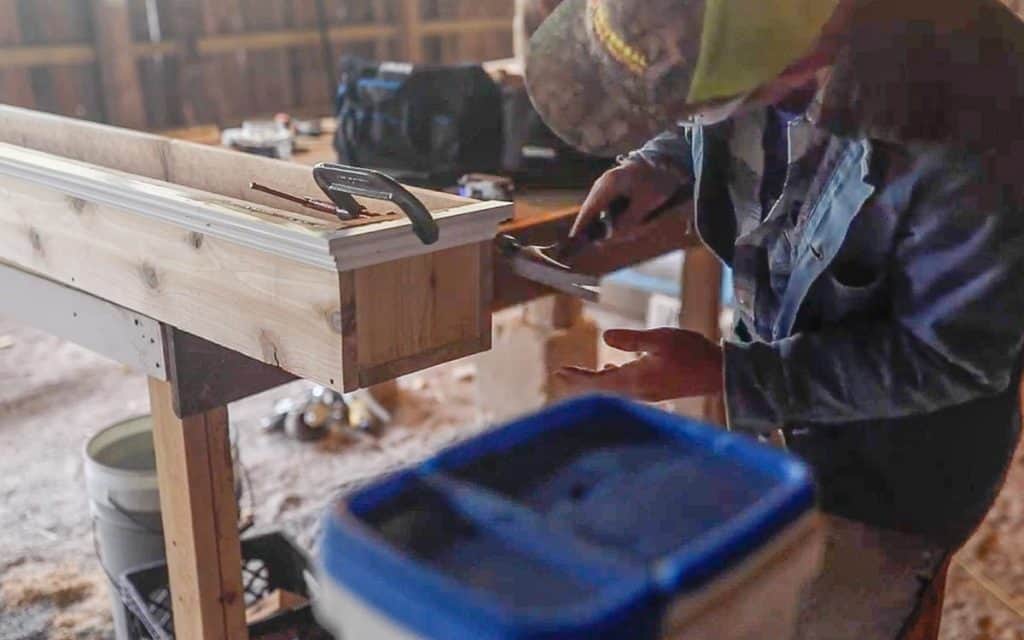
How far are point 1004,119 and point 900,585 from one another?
1.49ft

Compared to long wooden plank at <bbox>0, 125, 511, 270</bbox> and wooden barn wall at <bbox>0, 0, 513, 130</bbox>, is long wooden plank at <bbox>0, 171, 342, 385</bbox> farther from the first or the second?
wooden barn wall at <bbox>0, 0, 513, 130</bbox>

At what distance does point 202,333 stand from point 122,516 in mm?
698

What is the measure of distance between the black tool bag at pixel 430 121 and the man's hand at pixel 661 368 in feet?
2.71

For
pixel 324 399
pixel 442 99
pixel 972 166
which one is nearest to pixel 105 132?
pixel 442 99

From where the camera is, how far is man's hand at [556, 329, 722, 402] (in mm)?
944

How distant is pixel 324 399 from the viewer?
2770mm

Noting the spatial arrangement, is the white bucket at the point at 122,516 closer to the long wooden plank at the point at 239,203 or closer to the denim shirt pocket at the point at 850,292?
the long wooden plank at the point at 239,203

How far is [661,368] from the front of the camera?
0.96 metres

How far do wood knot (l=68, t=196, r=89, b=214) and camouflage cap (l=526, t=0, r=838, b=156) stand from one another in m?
0.64

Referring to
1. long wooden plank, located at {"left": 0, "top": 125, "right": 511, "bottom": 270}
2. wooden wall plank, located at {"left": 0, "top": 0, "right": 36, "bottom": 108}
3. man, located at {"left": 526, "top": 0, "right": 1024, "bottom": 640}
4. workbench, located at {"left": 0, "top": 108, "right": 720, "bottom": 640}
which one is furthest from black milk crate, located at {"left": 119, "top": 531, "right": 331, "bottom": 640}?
wooden wall plank, located at {"left": 0, "top": 0, "right": 36, "bottom": 108}

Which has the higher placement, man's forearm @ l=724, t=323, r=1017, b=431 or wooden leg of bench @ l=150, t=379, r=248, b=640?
man's forearm @ l=724, t=323, r=1017, b=431

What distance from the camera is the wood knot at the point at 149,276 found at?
1168 millimetres

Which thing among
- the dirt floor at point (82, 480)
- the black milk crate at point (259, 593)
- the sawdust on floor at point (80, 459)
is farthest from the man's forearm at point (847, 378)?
the dirt floor at point (82, 480)

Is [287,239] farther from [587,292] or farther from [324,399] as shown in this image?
[324,399]
